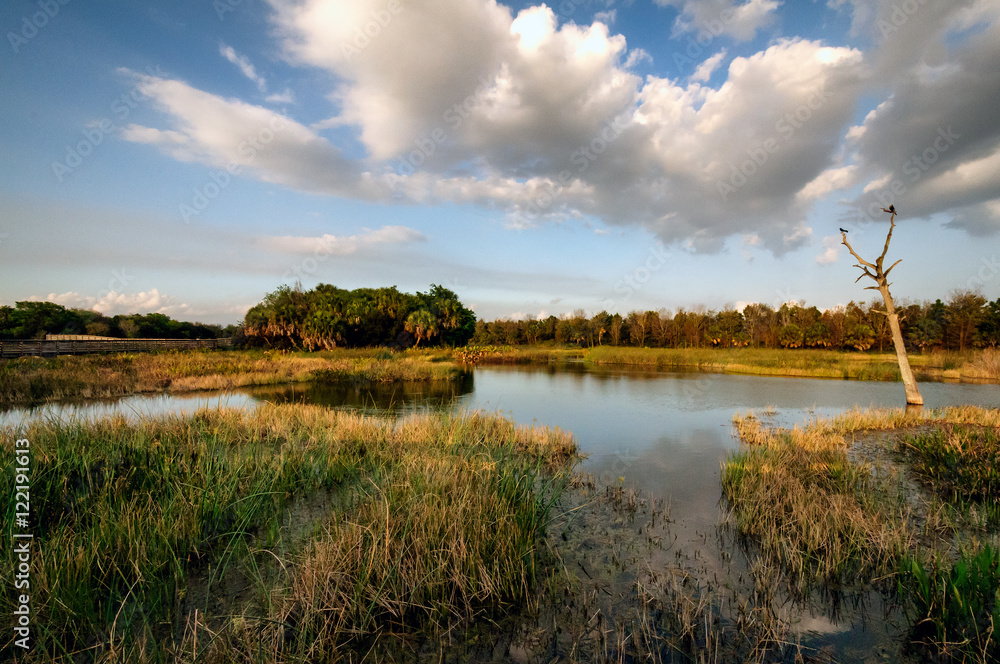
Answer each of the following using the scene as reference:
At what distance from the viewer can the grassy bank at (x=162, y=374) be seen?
1714cm

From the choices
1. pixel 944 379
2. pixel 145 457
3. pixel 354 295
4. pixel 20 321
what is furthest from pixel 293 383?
pixel 20 321

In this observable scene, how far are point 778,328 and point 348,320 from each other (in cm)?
6448

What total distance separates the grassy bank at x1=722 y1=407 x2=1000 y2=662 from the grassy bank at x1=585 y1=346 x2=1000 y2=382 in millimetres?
24736

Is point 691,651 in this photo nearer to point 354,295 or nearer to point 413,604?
point 413,604

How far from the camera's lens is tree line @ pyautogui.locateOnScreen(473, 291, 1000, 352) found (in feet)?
149

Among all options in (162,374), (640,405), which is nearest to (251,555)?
(640,405)

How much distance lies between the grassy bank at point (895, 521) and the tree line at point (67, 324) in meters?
60.8

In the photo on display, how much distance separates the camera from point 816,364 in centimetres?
3369

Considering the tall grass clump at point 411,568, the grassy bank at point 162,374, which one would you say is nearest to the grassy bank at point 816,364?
the grassy bank at point 162,374

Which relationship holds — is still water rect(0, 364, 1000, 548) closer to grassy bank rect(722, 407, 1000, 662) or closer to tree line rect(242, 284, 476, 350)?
grassy bank rect(722, 407, 1000, 662)

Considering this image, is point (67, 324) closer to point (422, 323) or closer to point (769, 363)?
point (422, 323)

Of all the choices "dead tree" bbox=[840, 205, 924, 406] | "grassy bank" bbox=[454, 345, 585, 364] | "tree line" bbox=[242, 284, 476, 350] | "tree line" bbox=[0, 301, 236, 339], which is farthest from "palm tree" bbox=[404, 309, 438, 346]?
"dead tree" bbox=[840, 205, 924, 406]

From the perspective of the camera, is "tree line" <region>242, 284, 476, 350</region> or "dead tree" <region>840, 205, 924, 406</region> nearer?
"dead tree" <region>840, 205, 924, 406</region>

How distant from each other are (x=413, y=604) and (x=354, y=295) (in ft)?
191
